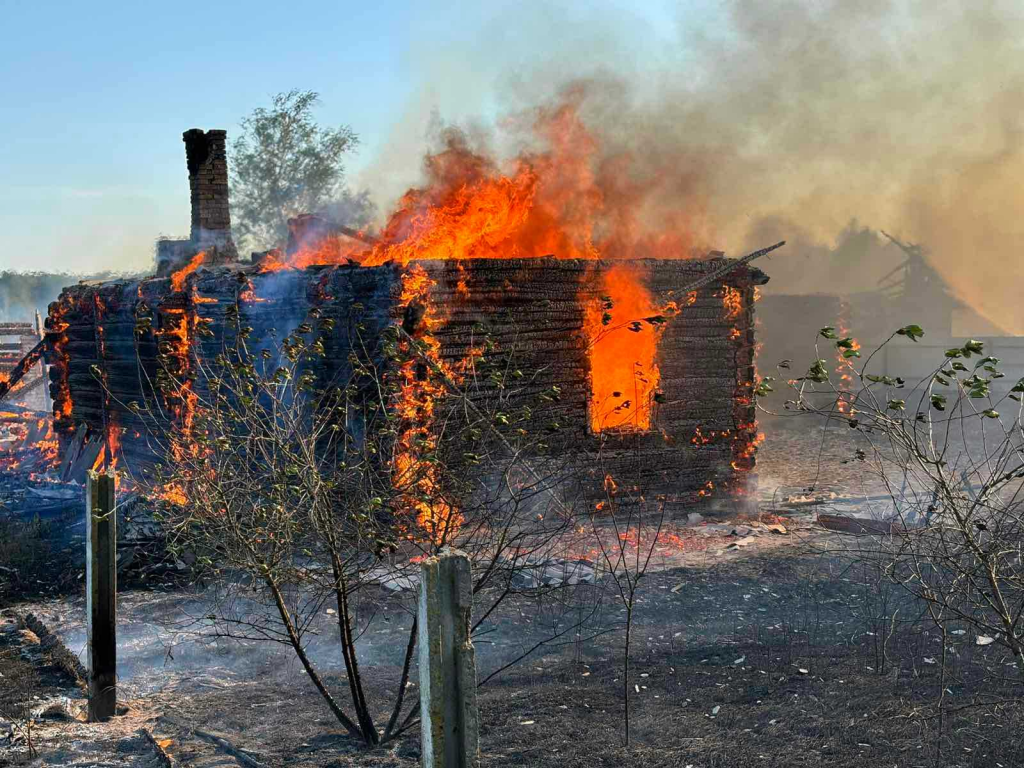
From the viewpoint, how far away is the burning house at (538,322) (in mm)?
11930

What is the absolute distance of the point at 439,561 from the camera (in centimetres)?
350

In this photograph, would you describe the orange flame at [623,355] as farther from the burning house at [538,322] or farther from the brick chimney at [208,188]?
the brick chimney at [208,188]

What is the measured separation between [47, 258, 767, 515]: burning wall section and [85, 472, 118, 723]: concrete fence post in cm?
518

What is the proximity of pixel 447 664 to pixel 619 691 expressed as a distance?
3.71 metres

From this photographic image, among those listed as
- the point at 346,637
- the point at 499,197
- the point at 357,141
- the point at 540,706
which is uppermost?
the point at 357,141

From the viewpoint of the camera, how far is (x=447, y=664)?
11.5 feet

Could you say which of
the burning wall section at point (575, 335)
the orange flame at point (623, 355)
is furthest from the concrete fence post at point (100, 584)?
the orange flame at point (623, 355)

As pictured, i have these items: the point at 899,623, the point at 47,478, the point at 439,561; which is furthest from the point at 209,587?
the point at 47,478

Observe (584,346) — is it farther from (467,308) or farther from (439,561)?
(439,561)

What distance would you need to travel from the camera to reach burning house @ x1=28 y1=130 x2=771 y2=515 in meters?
11.9

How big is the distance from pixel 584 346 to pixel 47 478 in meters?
10.9

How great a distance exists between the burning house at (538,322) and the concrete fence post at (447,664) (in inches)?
290

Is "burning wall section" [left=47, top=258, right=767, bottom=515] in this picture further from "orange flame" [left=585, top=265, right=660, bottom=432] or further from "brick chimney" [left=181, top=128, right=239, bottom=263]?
"brick chimney" [left=181, top=128, right=239, bottom=263]

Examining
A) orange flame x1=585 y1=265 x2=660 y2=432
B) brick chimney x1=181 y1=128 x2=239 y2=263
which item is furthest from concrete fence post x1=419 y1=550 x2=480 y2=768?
brick chimney x1=181 y1=128 x2=239 y2=263
